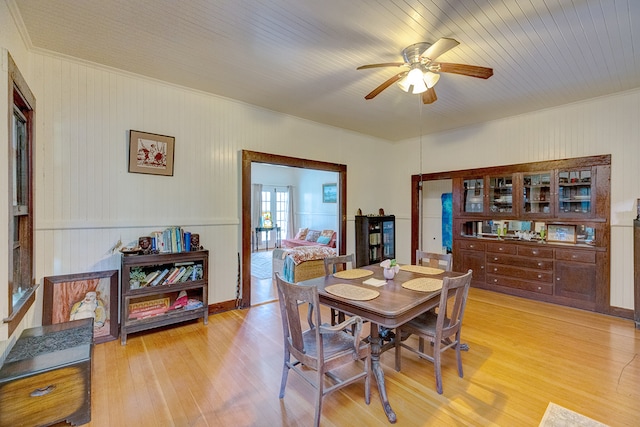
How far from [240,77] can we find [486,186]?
415cm

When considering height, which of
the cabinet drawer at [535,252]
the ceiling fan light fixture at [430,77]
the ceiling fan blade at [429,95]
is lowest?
the cabinet drawer at [535,252]

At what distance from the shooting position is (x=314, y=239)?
7465 mm

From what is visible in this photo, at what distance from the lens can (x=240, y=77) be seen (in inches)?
126

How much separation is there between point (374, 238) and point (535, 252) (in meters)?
2.58

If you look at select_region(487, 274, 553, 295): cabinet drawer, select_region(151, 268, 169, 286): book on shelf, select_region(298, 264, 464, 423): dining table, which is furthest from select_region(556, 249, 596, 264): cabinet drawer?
select_region(151, 268, 169, 286): book on shelf

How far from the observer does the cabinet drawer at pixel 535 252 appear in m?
4.11

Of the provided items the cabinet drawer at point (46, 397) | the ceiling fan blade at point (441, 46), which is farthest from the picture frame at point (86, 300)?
the ceiling fan blade at point (441, 46)

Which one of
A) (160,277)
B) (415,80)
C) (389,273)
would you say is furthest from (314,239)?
(415,80)

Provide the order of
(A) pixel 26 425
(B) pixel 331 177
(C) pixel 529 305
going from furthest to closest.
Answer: (B) pixel 331 177, (C) pixel 529 305, (A) pixel 26 425

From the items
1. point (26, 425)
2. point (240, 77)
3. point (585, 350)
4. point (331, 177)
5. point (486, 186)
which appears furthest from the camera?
point (331, 177)

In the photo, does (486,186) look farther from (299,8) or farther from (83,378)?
(83,378)

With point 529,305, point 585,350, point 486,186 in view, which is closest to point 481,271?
point 529,305

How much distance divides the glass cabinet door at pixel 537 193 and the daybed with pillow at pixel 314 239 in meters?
3.83

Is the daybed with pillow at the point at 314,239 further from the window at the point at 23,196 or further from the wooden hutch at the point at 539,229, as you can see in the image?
the window at the point at 23,196
